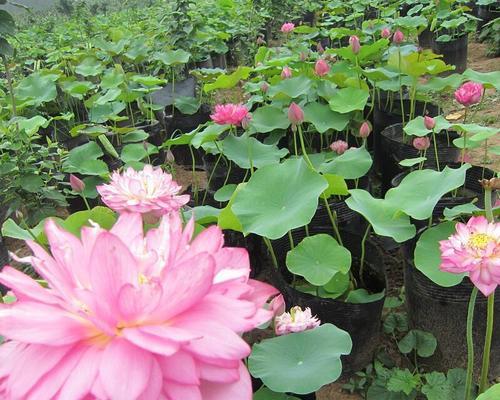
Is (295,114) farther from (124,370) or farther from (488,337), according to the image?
(124,370)

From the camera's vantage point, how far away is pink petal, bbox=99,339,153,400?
1.41 feet

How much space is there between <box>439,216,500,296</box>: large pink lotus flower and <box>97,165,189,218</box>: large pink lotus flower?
1.55 feet

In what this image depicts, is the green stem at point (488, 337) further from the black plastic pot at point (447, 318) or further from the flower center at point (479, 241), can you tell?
the black plastic pot at point (447, 318)

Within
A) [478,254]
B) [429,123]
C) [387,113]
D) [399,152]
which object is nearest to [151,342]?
[478,254]

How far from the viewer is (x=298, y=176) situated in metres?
1.51

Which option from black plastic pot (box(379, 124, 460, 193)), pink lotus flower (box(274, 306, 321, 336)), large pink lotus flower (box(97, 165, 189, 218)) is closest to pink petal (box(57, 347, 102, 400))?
large pink lotus flower (box(97, 165, 189, 218))

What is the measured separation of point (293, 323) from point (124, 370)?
2.14ft

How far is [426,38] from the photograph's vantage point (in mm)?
5816

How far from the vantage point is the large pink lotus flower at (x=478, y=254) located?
89 centimetres

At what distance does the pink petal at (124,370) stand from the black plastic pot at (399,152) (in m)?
1.99

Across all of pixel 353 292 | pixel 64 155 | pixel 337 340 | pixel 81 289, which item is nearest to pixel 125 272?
pixel 81 289

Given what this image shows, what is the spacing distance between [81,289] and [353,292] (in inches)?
52.2

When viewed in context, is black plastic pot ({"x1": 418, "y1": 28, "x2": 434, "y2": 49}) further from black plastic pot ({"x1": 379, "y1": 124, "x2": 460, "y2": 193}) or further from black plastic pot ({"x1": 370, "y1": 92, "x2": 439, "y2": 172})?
black plastic pot ({"x1": 379, "y1": 124, "x2": 460, "y2": 193})

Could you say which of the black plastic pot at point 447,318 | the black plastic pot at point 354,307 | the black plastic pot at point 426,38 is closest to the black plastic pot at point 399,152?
the black plastic pot at point 354,307
